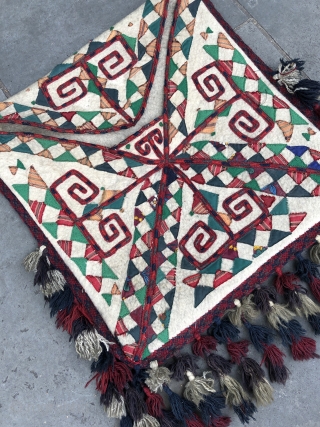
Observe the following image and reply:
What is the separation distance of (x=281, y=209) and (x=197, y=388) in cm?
45

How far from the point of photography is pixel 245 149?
1196 mm

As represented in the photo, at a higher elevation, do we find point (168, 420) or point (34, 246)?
point (34, 246)

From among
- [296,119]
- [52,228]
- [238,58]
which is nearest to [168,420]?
[52,228]

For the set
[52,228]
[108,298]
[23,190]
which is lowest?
[108,298]

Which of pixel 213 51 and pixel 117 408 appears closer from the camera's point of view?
pixel 117 408

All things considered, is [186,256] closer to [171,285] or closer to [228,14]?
[171,285]

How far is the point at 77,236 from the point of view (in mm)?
1173

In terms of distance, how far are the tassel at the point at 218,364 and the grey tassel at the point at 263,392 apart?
72 mm

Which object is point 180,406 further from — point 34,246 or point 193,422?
point 34,246

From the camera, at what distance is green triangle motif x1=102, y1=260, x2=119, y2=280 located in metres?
1.16

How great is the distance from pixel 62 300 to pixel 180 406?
0.36 meters

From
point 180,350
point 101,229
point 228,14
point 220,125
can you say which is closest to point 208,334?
point 180,350

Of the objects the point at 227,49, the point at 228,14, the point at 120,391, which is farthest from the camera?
the point at 228,14

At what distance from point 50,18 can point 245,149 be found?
671 mm
